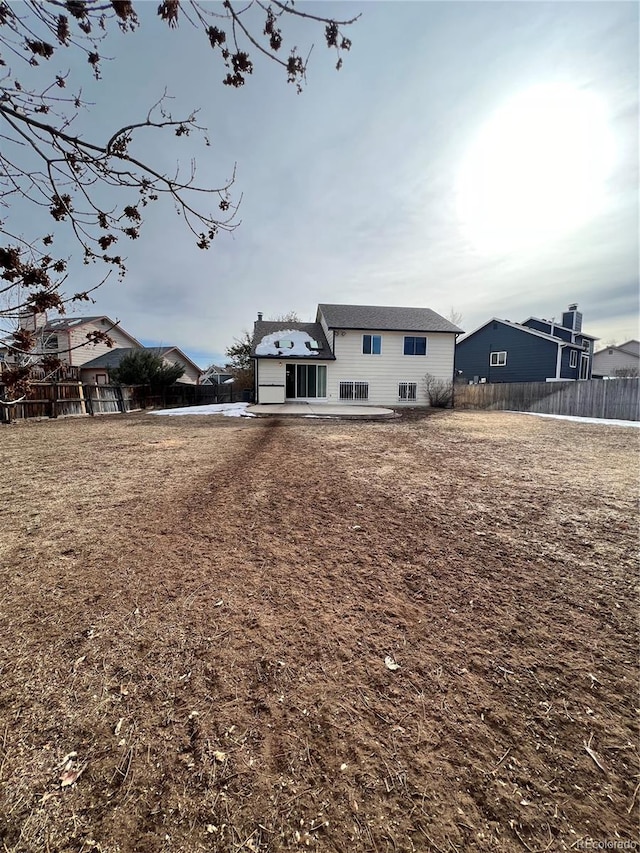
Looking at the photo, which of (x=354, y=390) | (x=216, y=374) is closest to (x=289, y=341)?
(x=354, y=390)

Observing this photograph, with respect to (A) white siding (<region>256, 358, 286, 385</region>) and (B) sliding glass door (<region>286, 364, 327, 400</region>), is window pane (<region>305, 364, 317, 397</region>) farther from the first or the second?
(A) white siding (<region>256, 358, 286, 385</region>)

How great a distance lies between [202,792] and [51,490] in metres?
4.38

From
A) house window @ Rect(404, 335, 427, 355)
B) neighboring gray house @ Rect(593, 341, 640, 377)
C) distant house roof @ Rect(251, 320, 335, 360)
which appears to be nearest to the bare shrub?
house window @ Rect(404, 335, 427, 355)

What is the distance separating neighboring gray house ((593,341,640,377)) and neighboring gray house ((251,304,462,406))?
107 ft

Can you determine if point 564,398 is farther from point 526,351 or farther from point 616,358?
point 616,358

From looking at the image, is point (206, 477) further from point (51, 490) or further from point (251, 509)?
point (51, 490)

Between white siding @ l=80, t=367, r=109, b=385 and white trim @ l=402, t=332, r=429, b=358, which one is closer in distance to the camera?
white trim @ l=402, t=332, r=429, b=358

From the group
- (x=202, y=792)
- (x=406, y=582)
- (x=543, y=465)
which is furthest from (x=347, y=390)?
(x=202, y=792)

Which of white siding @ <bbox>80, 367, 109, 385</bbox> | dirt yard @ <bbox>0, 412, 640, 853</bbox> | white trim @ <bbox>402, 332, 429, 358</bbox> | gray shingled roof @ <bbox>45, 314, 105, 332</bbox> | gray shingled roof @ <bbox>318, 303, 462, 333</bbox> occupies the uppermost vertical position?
gray shingled roof @ <bbox>318, 303, 462, 333</bbox>

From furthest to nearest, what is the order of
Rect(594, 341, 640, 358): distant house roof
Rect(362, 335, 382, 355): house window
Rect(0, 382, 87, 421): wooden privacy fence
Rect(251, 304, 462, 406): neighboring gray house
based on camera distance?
Rect(594, 341, 640, 358): distant house roof → Rect(362, 335, 382, 355): house window → Rect(251, 304, 462, 406): neighboring gray house → Rect(0, 382, 87, 421): wooden privacy fence

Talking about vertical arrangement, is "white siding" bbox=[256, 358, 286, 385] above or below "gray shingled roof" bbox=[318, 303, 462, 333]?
below

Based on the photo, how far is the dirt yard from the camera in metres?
1.20

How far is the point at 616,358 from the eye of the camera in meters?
42.6

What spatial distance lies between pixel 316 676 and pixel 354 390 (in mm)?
18028
